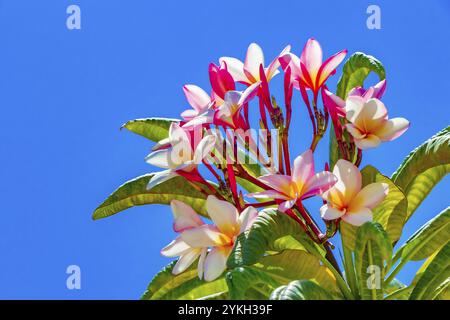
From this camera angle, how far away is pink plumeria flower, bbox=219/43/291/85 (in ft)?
7.72

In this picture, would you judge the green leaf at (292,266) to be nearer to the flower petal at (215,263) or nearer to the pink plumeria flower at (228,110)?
the flower petal at (215,263)

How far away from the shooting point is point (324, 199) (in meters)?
2.04

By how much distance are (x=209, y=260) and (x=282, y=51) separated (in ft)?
2.45

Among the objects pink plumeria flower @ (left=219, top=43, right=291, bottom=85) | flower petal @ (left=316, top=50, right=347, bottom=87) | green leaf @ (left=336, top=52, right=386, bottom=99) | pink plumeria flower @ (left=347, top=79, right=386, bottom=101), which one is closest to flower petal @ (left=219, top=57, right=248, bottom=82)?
pink plumeria flower @ (left=219, top=43, right=291, bottom=85)

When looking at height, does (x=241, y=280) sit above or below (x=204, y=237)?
below

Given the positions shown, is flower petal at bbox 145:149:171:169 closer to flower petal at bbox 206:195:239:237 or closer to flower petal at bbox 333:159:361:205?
flower petal at bbox 206:195:239:237

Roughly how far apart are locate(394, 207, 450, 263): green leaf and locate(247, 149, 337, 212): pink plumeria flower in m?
0.49

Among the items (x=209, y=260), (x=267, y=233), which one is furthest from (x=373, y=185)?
(x=209, y=260)

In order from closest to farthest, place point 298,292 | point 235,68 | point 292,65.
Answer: point 298,292, point 292,65, point 235,68

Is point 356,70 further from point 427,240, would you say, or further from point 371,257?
point 371,257

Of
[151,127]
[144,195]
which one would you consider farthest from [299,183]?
[151,127]

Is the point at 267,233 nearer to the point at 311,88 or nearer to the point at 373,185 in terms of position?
the point at 373,185

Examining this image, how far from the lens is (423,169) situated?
232cm

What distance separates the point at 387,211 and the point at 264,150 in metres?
0.43
